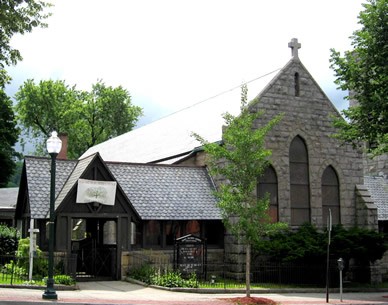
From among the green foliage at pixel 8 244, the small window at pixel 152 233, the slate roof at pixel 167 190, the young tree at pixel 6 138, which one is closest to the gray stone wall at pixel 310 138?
the slate roof at pixel 167 190

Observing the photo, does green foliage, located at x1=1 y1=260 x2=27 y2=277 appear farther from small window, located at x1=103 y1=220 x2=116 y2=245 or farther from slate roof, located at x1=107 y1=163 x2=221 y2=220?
small window, located at x1=103 y1=220 x2=116 y2=245

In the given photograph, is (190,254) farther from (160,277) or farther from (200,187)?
(200,187)

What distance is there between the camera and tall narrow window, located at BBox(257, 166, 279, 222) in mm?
26266

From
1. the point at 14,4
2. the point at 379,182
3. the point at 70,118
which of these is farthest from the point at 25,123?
the point at 14,4

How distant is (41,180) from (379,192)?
72.1ft

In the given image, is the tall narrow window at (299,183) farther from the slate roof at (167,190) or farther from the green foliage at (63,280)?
the green foliage at (63,280)

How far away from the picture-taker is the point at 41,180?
23.3 meters

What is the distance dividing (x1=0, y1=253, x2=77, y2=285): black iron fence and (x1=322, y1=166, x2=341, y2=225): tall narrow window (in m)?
13.3

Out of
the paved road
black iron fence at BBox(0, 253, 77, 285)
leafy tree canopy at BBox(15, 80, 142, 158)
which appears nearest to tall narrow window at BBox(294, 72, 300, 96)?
the paved road

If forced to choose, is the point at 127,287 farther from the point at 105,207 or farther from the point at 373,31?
the point at 373,31

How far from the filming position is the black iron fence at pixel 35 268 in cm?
1984

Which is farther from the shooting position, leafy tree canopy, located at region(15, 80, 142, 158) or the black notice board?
leafy tree canopy, located at region(15, 80, 142, 158)

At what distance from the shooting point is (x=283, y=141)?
2684 centimetres

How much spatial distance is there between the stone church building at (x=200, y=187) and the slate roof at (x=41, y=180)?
4cm
